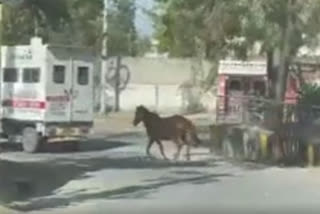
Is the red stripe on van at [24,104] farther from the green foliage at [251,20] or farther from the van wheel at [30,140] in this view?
the green foliage at [251,20]

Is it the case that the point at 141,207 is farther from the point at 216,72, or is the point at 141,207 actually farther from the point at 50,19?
the point at 216,72

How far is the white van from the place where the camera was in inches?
1184

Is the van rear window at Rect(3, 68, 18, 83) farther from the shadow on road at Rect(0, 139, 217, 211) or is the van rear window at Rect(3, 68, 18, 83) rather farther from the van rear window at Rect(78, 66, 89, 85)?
the shadow on road at Rect(0, 139, 217, 211)

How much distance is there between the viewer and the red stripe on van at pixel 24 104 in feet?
99.0

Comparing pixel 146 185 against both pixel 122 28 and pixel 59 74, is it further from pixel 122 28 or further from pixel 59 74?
pixel 122 28

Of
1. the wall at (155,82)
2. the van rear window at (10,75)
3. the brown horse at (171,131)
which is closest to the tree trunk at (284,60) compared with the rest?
the brown horse at (171,131)

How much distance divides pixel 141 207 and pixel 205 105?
130 feet

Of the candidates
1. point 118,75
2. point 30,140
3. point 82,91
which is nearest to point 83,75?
point 82,91

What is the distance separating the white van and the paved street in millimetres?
1115

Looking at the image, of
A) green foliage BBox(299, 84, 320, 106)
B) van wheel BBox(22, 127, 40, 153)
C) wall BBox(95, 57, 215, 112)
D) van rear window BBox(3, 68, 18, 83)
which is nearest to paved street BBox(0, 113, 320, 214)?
van wheel BBox(22, 127, 40, 153)

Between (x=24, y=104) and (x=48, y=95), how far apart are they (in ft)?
3.36

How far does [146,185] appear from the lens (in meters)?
20.1

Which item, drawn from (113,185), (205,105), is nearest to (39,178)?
(113,185)

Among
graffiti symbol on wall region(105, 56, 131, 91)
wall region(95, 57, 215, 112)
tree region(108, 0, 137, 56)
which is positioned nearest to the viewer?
wall region(95, 57, 215, 112)
